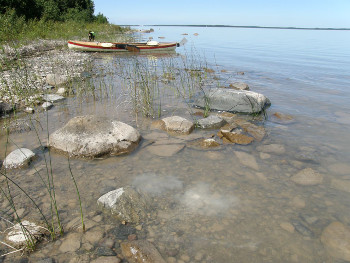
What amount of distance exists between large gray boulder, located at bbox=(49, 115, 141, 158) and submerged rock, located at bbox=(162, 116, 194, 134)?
0.85m

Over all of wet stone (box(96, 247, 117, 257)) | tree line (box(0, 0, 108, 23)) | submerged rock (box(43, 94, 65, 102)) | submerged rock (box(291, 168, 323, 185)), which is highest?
tree line (box(0, 0, 108, 23))

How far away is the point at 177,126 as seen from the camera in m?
4.81

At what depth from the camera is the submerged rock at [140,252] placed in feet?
7.00

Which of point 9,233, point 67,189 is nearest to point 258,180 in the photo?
point 67,189

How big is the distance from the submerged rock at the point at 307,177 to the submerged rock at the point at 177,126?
201 cm

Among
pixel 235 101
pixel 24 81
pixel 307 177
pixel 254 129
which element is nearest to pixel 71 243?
pixel 307 177

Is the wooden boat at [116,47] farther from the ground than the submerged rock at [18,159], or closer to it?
farther from the ground

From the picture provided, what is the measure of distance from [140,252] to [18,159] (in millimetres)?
2362

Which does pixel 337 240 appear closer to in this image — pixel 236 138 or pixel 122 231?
pixel 122 231

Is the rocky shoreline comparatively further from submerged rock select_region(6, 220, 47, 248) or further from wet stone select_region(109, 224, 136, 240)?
wet stone select_region(109, 224, 136, 240)

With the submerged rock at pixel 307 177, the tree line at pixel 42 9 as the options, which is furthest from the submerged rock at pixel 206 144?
the tree line at pixel 42 9

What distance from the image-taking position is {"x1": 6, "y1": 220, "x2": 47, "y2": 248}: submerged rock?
219 centimetres

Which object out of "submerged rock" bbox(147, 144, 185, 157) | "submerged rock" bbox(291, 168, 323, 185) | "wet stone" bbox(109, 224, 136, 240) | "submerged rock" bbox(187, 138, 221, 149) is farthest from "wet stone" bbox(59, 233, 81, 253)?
"submerged rock" bbox(291, 168, 323, 185)

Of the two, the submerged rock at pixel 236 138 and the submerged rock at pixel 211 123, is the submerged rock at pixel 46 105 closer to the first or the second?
the submerged rock at pixel 211 123
